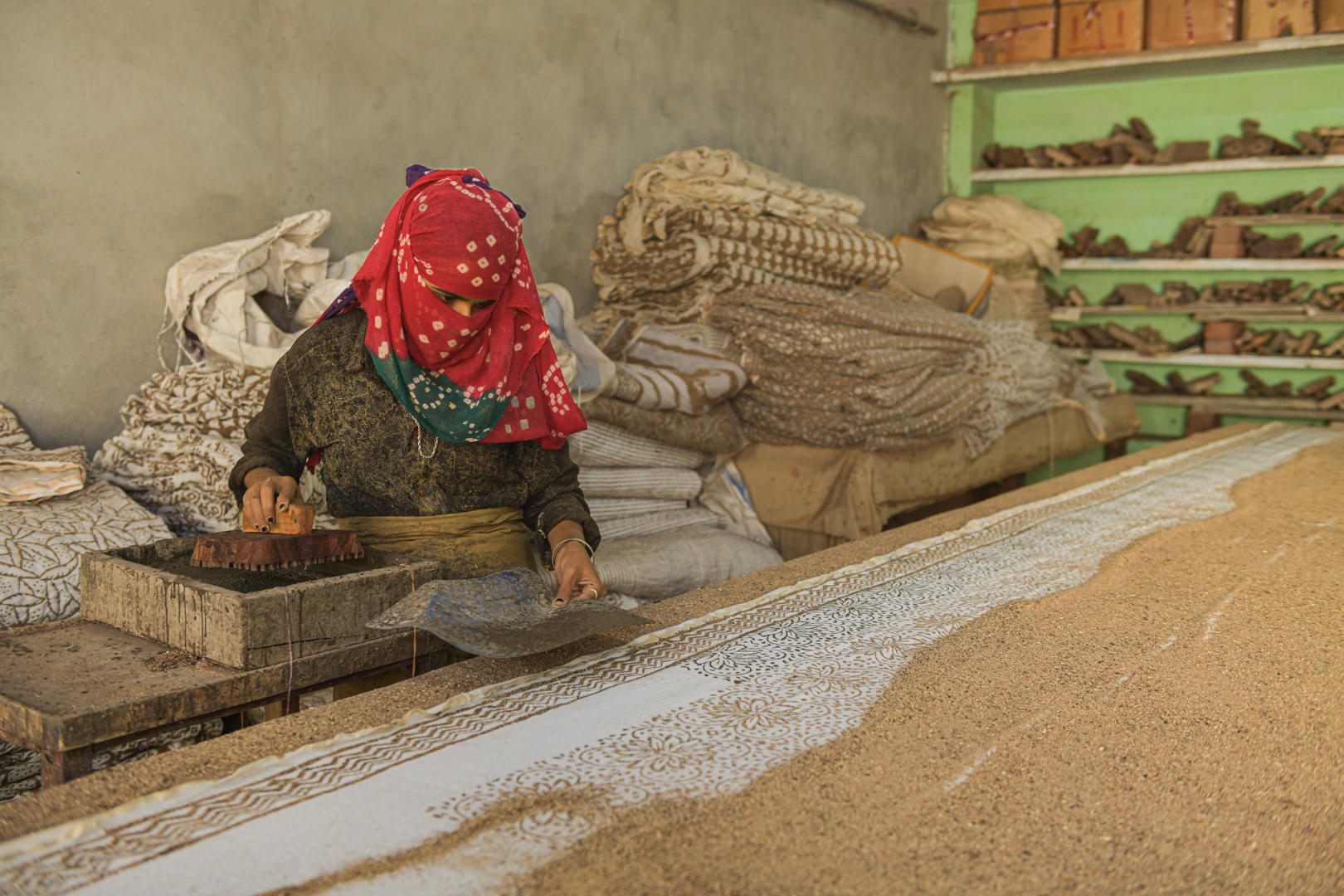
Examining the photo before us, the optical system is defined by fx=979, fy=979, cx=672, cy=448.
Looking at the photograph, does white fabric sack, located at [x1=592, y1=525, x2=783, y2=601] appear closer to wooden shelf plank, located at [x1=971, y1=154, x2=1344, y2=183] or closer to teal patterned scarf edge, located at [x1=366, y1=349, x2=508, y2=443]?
teal patterned scarf edge, located at [x1=366, y1=349, x2=508, y2=443]

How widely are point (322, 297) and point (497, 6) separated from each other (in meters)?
1.05

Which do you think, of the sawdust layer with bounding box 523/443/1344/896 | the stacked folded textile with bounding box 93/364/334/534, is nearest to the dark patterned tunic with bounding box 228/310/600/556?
the stacked folded textile with bounding box 93/364/334/534

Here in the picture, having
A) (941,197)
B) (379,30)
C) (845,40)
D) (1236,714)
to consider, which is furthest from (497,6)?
(941,197)

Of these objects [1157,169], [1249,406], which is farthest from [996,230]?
[1249,406]

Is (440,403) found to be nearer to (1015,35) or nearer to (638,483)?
(638,483)

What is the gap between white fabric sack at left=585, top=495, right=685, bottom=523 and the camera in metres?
2.64

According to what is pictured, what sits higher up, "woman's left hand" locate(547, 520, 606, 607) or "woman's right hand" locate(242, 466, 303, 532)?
"woman's right hand" locate(242, 466, 303, 532)

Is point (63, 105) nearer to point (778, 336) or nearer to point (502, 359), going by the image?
point (502, 359)

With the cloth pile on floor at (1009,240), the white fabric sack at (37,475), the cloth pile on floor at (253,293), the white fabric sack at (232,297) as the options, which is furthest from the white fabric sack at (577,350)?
the cloth pile on floor at (1009,240)

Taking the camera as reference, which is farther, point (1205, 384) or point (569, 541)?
point (1205, 384)

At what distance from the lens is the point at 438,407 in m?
1.57

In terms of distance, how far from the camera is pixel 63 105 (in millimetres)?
1881

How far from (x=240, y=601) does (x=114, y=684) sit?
160 mm

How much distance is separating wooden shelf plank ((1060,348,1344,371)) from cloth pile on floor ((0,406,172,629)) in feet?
13.8
